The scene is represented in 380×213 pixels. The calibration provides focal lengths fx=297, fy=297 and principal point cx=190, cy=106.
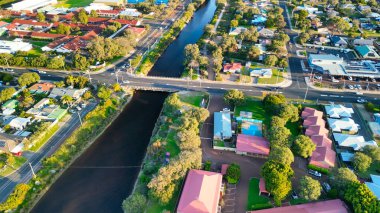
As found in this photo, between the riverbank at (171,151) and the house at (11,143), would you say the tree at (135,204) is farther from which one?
the house at (11,143)

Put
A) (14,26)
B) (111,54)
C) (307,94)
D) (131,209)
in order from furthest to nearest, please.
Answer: (14,26) → (111,54) → (307,94) → (131,209)

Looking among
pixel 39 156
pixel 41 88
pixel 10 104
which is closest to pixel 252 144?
pixel 39 156

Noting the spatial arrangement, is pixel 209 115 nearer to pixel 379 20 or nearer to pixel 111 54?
pixel 111 54

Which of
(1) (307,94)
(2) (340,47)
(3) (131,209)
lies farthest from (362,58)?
(3) (131,209)

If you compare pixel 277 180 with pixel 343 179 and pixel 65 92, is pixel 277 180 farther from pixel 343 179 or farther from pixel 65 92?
pixel 65 92

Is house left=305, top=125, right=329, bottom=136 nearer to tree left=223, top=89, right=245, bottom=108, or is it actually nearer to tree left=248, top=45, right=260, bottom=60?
tree left=223, top=89, right=245, bottom=108

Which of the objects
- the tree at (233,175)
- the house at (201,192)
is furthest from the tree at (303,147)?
the house at (201,192)

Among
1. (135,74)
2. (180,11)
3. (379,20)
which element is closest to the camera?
(135,74)
